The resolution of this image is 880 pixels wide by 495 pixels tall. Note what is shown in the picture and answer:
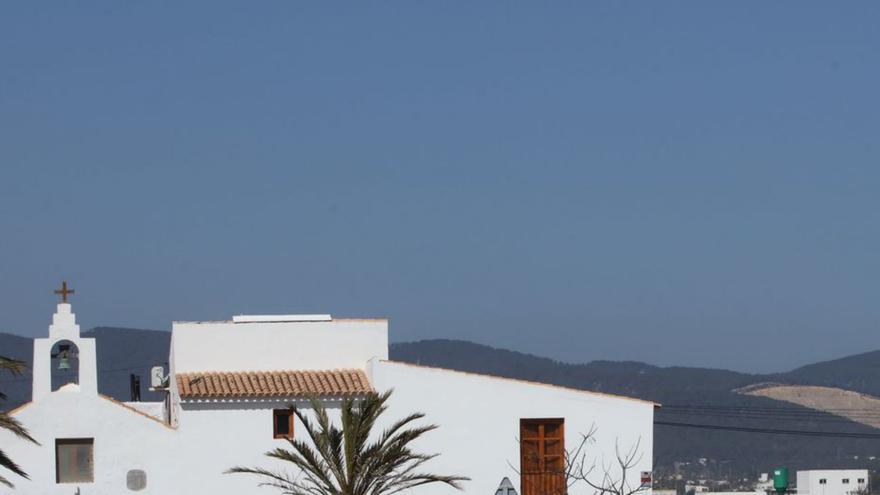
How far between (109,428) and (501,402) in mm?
9946

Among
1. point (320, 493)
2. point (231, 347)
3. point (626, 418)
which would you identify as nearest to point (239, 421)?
point (231, 347)

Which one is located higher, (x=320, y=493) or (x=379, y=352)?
(x=379, y=352)

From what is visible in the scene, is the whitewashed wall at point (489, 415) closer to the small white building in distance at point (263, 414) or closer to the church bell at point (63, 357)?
the small white building in distance at point (263, 414)

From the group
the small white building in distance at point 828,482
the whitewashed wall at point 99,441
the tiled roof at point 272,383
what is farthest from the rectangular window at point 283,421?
the small white building in distance at point 828,482

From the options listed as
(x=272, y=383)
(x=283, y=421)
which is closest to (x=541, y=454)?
(x=283, y=421)

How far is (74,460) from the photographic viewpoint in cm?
4425

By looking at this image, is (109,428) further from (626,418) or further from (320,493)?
(626,418)

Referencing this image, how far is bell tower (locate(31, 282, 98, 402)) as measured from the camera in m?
44.3

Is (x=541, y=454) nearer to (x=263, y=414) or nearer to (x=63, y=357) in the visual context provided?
(x=263, y=414)

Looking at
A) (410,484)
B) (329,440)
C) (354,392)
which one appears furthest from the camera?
(354,392)

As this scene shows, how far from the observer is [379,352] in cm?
4769

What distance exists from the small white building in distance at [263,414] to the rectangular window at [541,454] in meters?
0.03

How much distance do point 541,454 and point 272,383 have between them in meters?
7.17

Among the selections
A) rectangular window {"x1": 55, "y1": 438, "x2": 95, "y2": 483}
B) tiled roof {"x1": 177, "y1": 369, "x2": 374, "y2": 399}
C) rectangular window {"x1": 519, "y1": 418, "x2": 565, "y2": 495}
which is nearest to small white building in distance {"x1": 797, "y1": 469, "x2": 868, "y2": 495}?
rectangular window {"x1": 519, "y1": 418, "x2": 565, "y2": 495}
